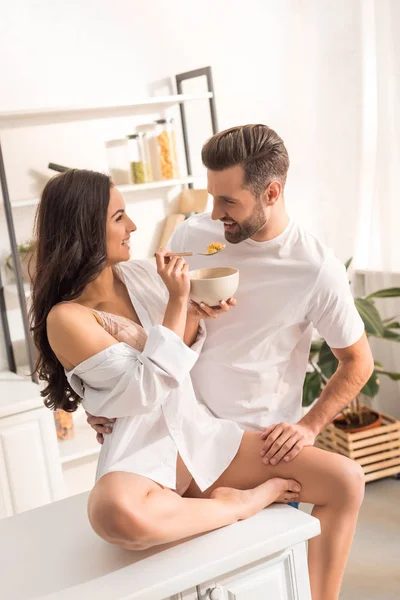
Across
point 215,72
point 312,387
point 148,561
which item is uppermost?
point 215,72

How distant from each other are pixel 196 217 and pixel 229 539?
0.91 m

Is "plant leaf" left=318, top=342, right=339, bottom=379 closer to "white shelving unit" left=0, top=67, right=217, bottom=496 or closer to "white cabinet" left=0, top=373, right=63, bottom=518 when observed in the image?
"white shelving unit" left=0, top=67, right=217, bottom=496

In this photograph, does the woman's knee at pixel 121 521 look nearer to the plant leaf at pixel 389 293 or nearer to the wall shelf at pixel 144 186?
the wall shelf at pixel 144 186

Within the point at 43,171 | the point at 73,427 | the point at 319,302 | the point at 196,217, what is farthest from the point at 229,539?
the point at 43,171

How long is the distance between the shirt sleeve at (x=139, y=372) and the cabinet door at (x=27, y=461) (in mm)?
1230

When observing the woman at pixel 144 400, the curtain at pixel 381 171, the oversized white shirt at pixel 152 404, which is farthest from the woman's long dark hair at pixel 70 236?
the curtain at pixel 381 171

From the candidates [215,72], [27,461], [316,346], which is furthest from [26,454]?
[215,72]

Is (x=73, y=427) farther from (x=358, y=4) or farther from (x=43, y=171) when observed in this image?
(x=358, y=4)

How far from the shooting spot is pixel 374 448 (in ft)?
11.0

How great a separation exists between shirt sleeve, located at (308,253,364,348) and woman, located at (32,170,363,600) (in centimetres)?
32

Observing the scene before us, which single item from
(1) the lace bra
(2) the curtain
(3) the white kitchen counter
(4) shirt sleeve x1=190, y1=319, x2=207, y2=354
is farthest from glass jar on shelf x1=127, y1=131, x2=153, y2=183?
(3) the white kitchen counter

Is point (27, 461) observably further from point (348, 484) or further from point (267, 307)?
point (348, 484)

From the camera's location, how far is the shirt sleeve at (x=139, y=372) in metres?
1.69

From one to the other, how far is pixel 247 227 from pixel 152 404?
0.53 m
